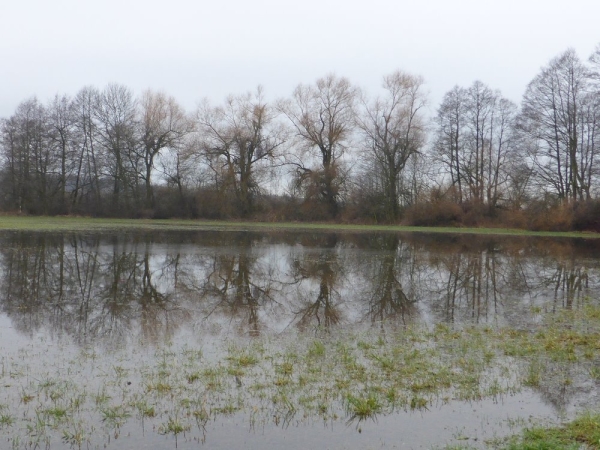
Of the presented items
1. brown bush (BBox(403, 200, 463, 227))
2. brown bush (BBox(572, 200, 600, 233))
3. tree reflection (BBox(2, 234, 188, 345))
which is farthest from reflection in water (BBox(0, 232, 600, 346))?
brown bush (BBox(403, 200, 463, 227))

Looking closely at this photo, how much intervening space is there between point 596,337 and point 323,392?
5.30 meters

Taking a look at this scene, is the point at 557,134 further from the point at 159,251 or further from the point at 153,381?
the point at 153,381

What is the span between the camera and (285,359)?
25.4ft

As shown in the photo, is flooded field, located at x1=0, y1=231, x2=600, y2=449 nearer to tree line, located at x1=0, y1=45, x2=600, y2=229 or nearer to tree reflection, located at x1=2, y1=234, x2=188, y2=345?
tree reflection, located at x1=2, y1=234, x2=188, y2=345

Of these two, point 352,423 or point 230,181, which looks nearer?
point 352,423

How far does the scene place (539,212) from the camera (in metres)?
44.5

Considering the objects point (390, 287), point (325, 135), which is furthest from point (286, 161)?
point (390, 287)

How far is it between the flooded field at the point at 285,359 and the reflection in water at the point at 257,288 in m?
0.09

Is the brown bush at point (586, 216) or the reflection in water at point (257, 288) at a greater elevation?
the brown bush at point (586, 216)

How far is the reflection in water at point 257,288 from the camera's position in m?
10.3

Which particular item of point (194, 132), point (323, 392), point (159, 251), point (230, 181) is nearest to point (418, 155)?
point (230, 181)

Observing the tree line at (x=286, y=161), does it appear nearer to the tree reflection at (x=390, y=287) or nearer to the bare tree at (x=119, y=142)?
the bare tree at (x=119, y=142)

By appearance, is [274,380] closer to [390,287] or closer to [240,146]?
[390,287]

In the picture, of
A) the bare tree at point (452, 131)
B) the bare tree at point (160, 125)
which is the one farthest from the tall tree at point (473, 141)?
the bare tree at point (160, 125)
